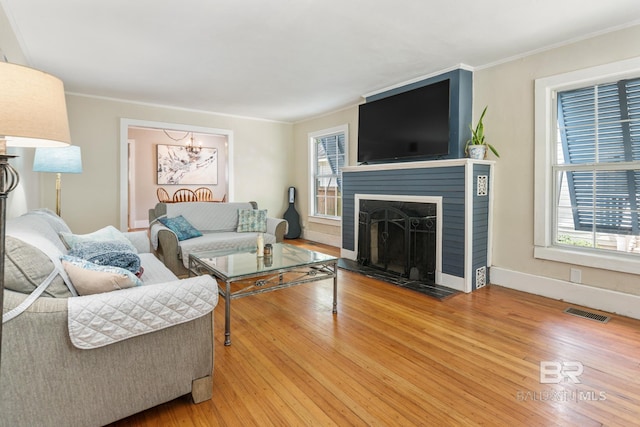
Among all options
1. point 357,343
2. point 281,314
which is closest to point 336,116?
point 281,314

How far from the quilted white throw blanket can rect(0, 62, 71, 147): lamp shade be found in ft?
2.18

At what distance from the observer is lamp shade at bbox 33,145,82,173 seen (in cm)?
316

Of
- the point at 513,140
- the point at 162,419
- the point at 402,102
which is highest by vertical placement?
the point at 402,102

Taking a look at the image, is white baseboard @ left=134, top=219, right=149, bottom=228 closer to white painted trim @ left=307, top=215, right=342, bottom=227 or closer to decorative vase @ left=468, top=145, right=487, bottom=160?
white painted trim @ left=307, top=215, right=342, bottom=227

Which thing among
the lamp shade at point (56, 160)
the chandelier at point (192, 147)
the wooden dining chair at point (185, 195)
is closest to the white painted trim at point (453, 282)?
the lamp shade at point (56, 160)

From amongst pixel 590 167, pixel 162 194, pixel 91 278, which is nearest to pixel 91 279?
pixel 91 278

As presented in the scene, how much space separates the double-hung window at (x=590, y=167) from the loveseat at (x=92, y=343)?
322 cm

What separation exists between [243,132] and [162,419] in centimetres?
534

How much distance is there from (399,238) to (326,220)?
2.21 m

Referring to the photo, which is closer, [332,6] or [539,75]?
[332,6]

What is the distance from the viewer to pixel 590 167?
3.10m

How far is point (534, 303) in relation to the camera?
3154 mm

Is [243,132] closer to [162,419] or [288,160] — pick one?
[288,160]
